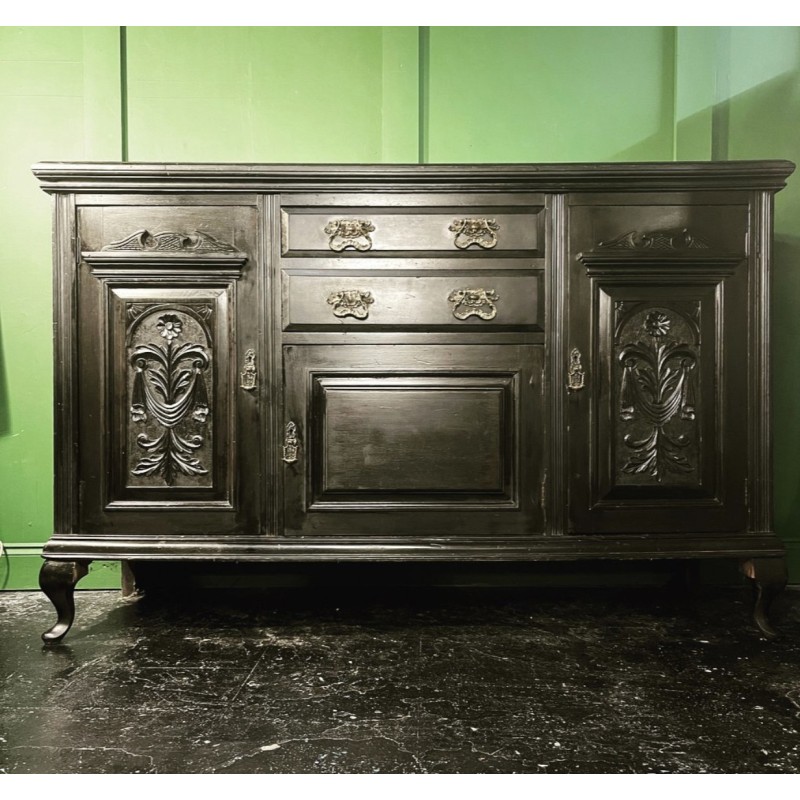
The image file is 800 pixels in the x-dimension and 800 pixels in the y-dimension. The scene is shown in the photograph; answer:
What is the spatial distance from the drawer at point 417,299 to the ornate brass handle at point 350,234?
85 mm

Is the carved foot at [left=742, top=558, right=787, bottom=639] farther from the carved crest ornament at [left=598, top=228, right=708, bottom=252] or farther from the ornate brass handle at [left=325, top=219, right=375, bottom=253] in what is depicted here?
the ornate brass handle at [left=325, top=219, right=375, bottom=253]

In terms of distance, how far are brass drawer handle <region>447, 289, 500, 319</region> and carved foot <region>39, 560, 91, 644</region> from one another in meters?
1.37

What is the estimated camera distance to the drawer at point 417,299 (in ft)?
6.45

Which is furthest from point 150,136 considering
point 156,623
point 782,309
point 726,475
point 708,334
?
point 782,309

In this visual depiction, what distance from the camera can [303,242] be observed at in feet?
6.48

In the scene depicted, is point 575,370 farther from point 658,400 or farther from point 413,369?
point 413,369

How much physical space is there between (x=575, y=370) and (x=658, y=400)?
27 cm

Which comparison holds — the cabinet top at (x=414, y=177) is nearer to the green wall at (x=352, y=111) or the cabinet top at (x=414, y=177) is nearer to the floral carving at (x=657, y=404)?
the floral carving at (x=657, y=404)

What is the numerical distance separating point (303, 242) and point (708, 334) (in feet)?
4.13

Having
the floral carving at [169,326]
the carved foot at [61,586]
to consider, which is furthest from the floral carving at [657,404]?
the carved foot at [61,586]

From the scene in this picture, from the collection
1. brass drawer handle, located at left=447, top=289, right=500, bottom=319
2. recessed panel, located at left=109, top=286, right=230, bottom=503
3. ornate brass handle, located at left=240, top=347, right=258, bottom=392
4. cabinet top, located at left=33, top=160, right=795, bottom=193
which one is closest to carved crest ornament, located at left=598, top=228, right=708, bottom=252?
cabinet top, located at left=33, top=160, right=795, bottom=193

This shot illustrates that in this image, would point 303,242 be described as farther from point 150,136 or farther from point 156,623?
point 156,623

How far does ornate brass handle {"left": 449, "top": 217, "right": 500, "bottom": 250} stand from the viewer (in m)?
1.96

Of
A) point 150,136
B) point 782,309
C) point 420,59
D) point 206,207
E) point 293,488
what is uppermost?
point 420,59
